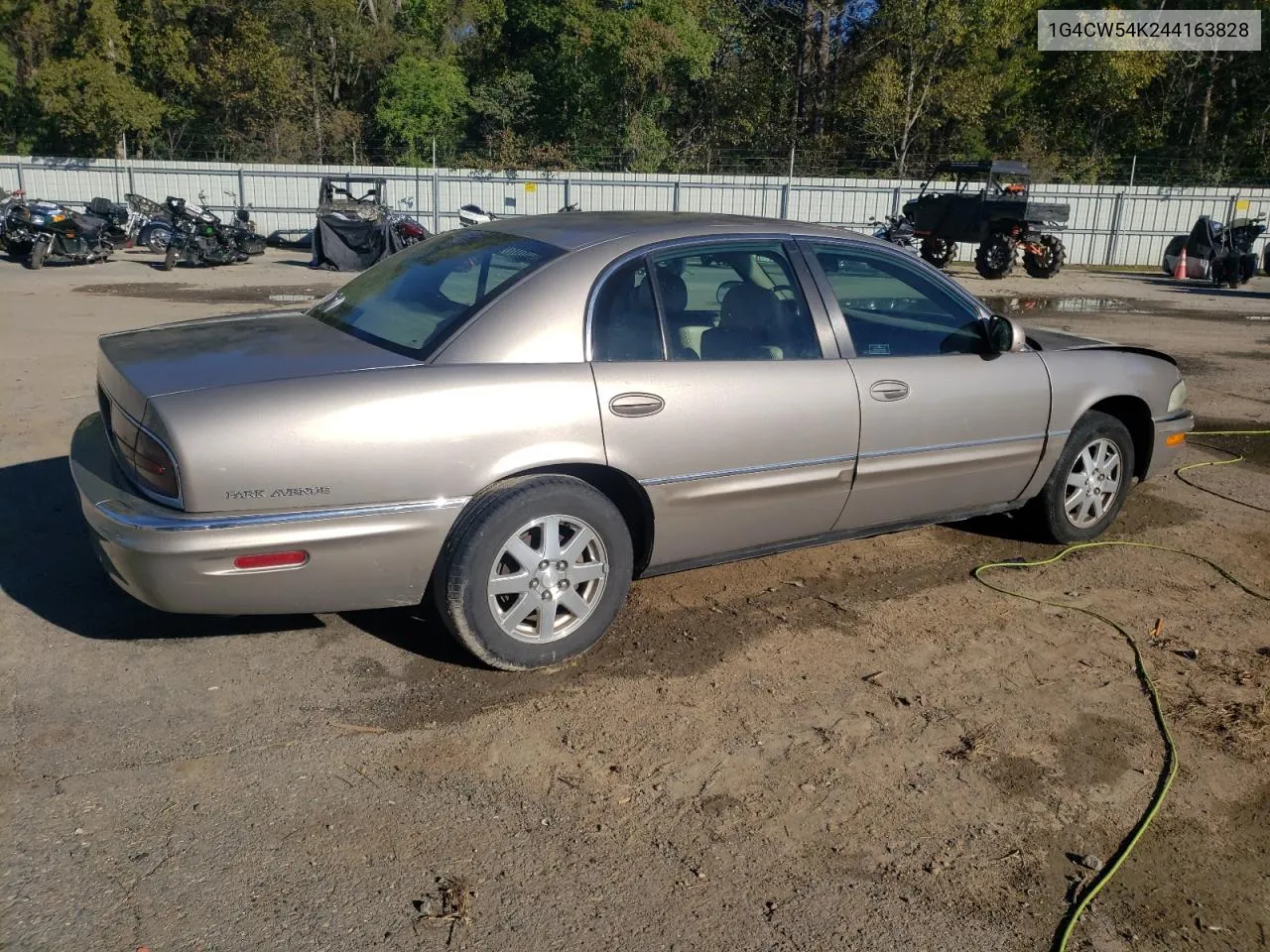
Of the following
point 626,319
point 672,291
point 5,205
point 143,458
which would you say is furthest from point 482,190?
point 143,458

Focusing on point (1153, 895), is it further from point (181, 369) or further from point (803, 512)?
point (181, 369)

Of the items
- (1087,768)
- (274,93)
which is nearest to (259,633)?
(1087,768)

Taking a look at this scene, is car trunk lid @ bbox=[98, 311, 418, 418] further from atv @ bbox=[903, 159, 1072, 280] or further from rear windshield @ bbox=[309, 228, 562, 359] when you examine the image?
atv @ bbox=[903, 159, 1072, 280]

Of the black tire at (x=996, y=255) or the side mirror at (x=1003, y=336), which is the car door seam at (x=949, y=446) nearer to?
the side mirror at (x=1003, y=336)

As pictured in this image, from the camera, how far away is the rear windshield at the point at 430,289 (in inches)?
151

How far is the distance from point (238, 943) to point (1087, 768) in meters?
2.48

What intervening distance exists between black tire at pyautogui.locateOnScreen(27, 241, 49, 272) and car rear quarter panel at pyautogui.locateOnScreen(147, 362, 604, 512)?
17350 millimetres

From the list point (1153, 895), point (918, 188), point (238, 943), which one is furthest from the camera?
point (918, 188)

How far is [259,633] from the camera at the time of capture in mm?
4090

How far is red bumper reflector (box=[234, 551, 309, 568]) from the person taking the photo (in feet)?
10.9

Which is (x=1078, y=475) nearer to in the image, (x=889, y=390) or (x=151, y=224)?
(x=889, y=390)

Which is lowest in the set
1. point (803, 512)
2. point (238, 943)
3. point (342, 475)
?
point (238, 943)

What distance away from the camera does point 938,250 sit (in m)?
22.9

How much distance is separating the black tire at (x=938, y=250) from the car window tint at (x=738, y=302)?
1924 centimetres
